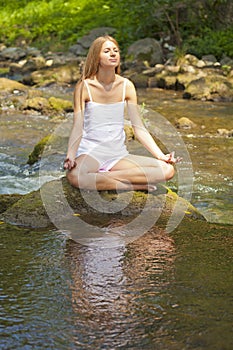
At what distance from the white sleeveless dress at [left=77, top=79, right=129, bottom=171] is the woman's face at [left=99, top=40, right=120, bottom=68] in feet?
0.90

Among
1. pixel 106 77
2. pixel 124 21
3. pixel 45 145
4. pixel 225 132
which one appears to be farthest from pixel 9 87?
pixel 106 77

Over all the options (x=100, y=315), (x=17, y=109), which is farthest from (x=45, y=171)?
(x=17, y=109)

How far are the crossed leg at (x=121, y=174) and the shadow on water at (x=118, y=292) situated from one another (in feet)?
2.30

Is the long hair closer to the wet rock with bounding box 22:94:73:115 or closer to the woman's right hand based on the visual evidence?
the woman's right hand

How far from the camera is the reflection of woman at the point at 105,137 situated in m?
5.28

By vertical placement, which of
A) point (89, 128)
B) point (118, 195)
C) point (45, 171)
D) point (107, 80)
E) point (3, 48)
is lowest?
point (3, 48)

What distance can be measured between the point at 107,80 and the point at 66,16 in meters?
22.3

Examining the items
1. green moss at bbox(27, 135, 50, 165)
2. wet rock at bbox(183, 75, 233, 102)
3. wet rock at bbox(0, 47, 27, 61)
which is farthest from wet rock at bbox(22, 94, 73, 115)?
wet rock at bbox(0, 47, 27, 61)

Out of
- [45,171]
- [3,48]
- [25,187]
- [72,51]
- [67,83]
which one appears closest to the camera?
[25,187]

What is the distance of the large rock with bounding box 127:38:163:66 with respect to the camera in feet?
63.6

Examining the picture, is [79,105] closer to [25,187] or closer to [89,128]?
[89,128]

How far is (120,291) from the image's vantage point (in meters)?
3.57

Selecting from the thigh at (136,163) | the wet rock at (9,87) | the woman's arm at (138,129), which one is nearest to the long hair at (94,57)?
the woman's arm at (138,129)

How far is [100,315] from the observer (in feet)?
10.7
